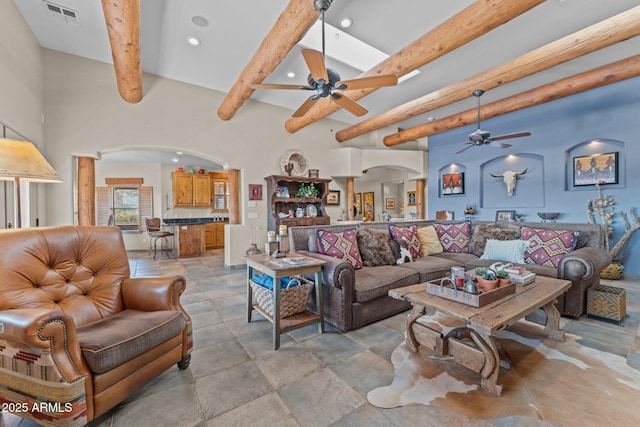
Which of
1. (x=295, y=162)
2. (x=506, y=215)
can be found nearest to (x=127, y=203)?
(x=295, y=162)

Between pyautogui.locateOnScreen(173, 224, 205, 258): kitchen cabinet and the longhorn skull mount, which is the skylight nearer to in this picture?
the longhorn skull mount

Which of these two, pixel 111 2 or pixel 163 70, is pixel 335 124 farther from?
pixel 111 2

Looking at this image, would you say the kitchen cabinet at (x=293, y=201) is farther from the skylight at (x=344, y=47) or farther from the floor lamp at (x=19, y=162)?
the floor lamp at (x=19, y=162)

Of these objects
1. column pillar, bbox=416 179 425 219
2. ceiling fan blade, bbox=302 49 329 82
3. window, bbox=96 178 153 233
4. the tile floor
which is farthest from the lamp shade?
column pillar, bbox=416 179 425 219

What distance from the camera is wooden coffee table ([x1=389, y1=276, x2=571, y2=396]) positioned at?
1.65 metres

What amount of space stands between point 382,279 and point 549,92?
4.62 meters

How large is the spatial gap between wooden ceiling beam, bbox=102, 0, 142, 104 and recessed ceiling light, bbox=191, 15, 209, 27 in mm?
698

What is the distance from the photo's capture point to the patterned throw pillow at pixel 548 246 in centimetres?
306

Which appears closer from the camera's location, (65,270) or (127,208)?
(65,270)

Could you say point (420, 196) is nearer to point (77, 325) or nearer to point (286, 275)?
point (286, 275)

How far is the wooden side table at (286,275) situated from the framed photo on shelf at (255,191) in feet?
9.86

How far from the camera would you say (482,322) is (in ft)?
5.22

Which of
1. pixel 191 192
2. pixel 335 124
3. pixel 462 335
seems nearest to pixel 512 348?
pixel 462 335

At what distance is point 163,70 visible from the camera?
14.2ft
